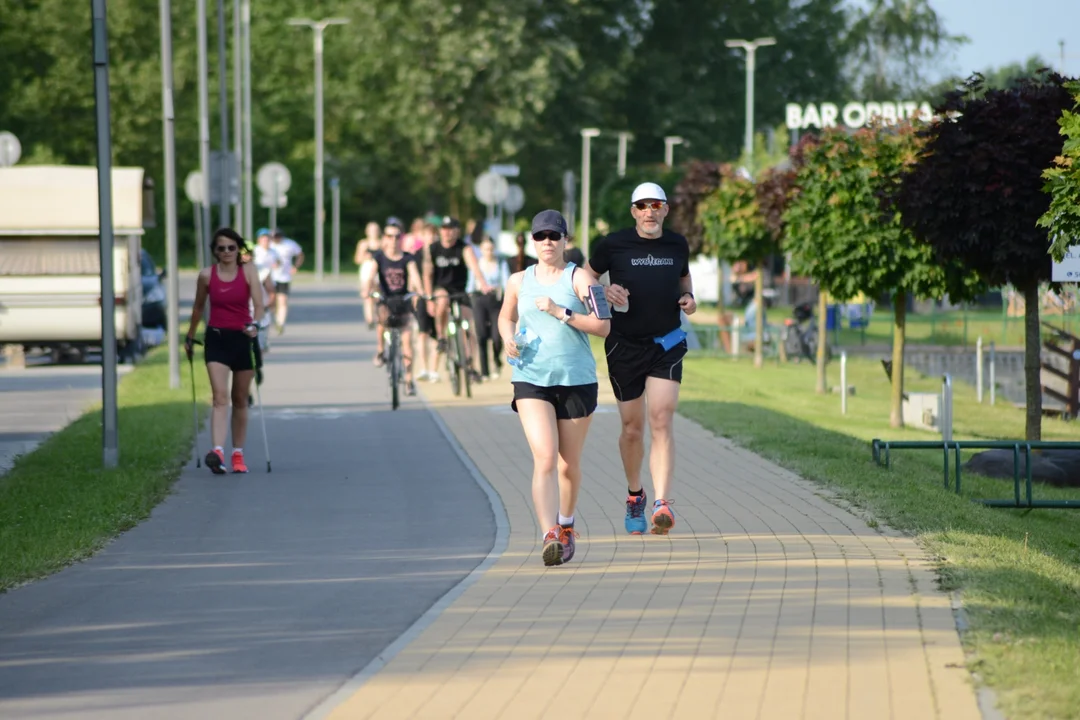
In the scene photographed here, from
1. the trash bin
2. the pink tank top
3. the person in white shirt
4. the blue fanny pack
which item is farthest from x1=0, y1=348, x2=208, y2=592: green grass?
the trash bin

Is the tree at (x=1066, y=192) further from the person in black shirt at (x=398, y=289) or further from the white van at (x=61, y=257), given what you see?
the white van at (x=61, y=257)

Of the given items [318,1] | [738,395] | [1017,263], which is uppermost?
[318,1]

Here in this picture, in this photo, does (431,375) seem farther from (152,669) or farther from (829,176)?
(152,669)

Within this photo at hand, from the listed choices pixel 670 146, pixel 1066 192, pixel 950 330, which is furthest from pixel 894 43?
pixel 1066 192

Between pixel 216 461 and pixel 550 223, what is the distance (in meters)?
4.91

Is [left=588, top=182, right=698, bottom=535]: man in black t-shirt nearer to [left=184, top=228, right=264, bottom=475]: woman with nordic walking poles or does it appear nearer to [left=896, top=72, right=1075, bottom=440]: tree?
[left=184, top=228, right=264, bottom=475]: woman with nordic walking poles

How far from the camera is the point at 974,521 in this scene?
1099 cm

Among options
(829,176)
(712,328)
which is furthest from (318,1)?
(829,176)

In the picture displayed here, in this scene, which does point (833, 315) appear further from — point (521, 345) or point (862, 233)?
point (521, 345)

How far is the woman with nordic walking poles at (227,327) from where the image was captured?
13.2 m

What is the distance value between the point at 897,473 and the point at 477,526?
13.7ft

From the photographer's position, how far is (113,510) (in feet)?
36.7

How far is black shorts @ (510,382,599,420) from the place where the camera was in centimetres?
911

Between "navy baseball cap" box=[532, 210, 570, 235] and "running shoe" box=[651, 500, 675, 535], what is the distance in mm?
1690
